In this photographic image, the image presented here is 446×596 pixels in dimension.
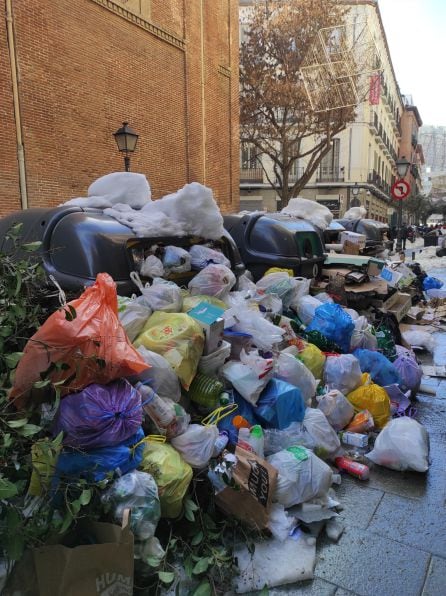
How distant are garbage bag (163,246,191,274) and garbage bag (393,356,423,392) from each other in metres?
2.09

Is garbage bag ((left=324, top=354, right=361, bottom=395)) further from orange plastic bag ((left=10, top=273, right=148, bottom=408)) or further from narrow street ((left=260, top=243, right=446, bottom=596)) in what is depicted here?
orange plastic bag ((left=10, top=273, right=148, bottom=408))

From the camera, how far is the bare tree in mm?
16688

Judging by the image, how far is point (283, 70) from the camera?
17.8 m

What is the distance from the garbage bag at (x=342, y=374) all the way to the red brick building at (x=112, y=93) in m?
7.55

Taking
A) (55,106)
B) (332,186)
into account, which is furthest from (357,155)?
(55,106)

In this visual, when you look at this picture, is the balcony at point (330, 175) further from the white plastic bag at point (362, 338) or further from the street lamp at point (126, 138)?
the white plastic bag at point (362, 338)

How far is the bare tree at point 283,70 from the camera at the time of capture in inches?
657

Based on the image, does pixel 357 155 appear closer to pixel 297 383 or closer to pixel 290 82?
pixel 290 82

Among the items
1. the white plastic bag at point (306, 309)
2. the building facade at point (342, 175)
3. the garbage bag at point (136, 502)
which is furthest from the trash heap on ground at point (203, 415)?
the building facade at point (342, 175)

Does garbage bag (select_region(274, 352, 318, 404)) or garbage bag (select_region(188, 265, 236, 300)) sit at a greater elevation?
garbage bag (select_region(188, 265, 236, 300))

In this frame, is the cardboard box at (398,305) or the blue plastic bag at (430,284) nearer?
the cardboard box at (398,305)

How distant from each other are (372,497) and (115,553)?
5.18 ft

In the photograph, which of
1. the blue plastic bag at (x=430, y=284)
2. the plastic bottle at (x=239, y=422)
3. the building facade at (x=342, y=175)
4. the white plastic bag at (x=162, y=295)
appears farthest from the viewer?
the building facade at (x=342, y=175)

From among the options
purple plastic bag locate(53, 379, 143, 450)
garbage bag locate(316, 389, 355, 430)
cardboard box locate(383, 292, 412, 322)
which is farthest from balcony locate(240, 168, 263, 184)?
purple plastic bag locate(53, 379, 143, 450)
